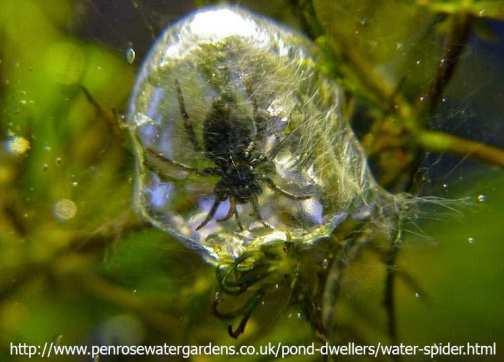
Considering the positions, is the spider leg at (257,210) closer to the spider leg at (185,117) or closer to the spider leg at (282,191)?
the spider leg at (282,191)

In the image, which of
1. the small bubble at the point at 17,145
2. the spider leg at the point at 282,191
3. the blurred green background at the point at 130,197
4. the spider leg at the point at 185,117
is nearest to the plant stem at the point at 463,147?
the blurred green background at the point at 130,197

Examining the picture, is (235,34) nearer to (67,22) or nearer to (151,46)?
(151,46)

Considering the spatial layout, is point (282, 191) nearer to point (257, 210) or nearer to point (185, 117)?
point (257, 210)

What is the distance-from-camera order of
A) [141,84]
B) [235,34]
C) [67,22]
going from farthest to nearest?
1. [67,22]
2. [141,84]
3. [235,34]

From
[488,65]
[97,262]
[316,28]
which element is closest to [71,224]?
[97,262]

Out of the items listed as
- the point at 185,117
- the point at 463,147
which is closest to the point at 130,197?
the point at 185,117
